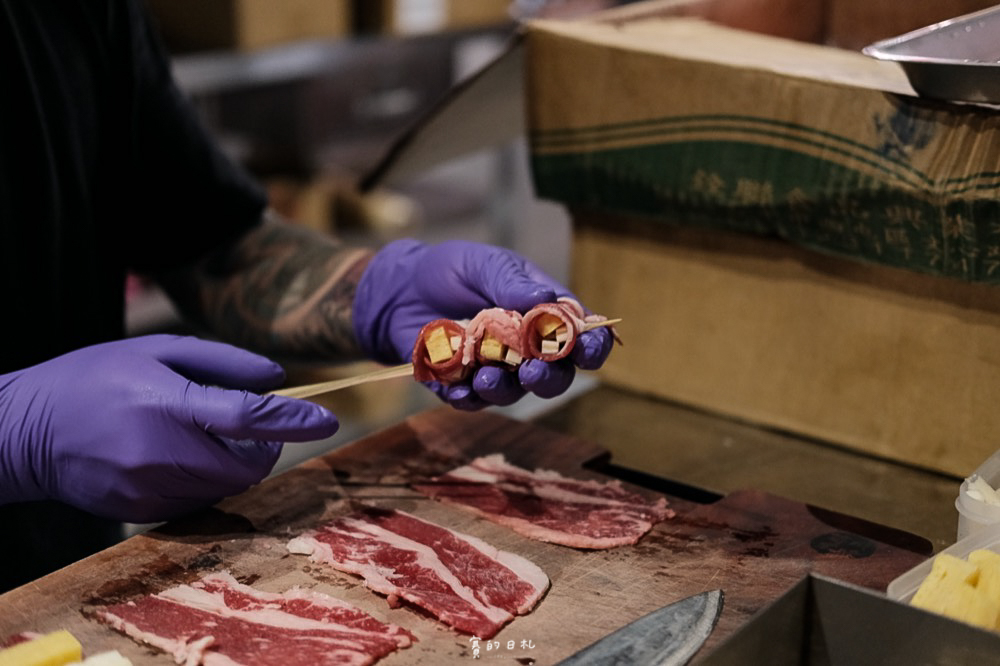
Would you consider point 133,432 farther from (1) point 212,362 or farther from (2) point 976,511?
(2) point 976,511

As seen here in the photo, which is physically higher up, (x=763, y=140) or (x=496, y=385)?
(x=763, y=140)

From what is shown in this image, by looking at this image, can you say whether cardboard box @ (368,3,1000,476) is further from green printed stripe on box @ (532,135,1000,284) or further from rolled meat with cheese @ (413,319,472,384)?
rolled meat with cheese @ (413,319,472,384)

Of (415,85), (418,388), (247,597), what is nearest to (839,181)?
(247,597)

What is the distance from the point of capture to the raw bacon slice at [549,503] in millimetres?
1487

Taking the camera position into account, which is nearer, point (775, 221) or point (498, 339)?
point (498, 339)

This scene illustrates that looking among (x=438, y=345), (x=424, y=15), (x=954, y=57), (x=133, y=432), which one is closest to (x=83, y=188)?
(x=133, y=432)

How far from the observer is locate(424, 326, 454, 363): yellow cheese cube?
151 cm

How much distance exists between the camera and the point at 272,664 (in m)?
1.22

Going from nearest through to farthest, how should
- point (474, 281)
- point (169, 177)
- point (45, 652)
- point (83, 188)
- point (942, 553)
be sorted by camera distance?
point (45, 652) → point (942, 553) → point (474, 281) → point (83, 188) → point (169, 177)

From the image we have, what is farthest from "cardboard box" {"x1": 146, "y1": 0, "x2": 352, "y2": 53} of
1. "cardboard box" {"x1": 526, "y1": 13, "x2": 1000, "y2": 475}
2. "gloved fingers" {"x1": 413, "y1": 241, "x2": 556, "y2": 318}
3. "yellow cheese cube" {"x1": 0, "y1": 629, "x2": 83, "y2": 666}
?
"yellow cheese cube" {"x1": 0, "y1": 629, "x2": 83, "y2": 666}

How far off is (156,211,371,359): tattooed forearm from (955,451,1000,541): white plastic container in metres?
0.94

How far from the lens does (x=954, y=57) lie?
1557mm

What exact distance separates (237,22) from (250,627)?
258 cm

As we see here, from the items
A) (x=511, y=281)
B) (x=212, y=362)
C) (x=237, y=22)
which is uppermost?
(x=237, y=22)
